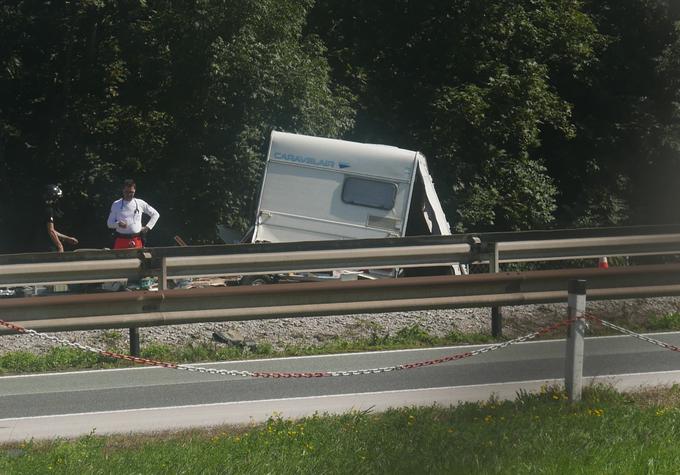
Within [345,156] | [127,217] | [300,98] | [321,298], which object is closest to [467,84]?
[300,98]

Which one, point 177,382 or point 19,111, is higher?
point 19,111

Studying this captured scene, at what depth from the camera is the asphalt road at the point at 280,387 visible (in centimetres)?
785

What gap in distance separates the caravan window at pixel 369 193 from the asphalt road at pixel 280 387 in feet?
20.9

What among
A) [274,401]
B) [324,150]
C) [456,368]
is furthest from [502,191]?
[274,401]

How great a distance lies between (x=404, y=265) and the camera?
1226 cm

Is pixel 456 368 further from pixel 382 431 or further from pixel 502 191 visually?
pixel 502 191

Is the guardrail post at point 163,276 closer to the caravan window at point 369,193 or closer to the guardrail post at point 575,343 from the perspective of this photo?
the guardrail post at point 575,343

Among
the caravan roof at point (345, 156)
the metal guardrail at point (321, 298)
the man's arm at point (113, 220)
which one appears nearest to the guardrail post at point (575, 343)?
the metal guardrail at point (321, 298)

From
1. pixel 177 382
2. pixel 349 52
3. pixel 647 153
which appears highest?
pixel 349 52

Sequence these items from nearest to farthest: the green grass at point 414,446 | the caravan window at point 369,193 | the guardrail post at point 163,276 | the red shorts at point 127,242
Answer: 1. the green grass at point 414,446
2. the guardrail post at point 163,276
3. the red shorts at point 127,242
4. the caravan window at point 369,193

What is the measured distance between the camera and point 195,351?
10344mm

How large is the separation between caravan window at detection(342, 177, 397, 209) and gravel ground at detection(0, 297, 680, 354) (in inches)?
188

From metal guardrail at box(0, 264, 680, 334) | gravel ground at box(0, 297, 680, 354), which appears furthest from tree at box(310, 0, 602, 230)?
metal guardrail at box(0, 264, 680, 334)

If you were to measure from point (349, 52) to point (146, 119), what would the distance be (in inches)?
195
